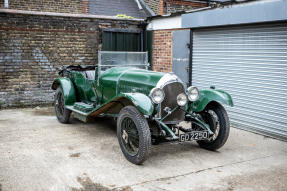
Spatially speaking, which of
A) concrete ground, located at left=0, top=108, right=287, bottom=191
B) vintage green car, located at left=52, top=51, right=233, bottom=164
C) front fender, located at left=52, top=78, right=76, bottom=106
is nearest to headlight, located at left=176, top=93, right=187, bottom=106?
vintage green car, located at left=52, top=51, right=233, bottom=164

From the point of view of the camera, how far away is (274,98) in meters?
6.22

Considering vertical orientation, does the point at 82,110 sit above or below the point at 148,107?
below

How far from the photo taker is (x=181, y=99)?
15.9 ft

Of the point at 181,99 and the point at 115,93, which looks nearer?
the point at 181,99

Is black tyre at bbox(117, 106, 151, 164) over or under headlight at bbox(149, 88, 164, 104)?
under

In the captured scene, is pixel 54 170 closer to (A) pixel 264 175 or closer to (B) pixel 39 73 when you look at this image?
(A) pixel 264 175

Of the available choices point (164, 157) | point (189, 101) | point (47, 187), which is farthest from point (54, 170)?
point (189, 101)

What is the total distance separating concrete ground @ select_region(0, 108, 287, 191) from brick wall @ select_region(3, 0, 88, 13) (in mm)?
7025

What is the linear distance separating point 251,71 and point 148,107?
3202mm

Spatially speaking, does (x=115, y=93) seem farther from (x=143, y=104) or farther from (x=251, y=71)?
(x=251, y=71)

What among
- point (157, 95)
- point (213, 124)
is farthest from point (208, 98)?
point (157, 95)

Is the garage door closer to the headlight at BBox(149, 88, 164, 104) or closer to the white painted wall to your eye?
the white painted wall

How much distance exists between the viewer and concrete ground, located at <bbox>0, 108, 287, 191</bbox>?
391cm

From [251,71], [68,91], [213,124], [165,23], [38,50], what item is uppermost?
[165,23]
